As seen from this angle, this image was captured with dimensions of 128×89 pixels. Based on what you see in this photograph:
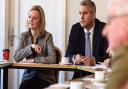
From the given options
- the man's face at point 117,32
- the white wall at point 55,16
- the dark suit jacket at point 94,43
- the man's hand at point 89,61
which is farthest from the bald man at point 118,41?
the white wall at point 55,16

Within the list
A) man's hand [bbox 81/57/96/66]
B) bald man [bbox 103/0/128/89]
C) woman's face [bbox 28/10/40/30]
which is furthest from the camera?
woman's face [bbox 28/10/40/30]

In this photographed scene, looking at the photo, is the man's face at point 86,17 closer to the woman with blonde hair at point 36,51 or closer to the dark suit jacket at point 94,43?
the dark suit jacket at point 94,43

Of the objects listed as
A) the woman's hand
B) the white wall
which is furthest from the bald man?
the white wall

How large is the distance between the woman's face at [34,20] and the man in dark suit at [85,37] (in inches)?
18.2

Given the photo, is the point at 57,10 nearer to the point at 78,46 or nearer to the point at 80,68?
the point at 78,46

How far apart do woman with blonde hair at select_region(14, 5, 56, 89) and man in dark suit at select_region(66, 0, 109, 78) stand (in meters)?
0.29

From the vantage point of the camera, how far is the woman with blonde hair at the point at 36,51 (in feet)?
11.1

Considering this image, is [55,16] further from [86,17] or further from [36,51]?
[36,51]

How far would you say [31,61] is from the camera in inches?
137

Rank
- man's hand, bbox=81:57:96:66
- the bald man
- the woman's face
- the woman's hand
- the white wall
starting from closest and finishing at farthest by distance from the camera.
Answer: the bald man
man's hand, bbox=81:57:96:66
the woman's hand
the woman's face
the white wall

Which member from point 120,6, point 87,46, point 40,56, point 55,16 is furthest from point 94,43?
point 120,6

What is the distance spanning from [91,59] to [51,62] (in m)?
0.47

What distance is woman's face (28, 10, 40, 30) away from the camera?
351cm

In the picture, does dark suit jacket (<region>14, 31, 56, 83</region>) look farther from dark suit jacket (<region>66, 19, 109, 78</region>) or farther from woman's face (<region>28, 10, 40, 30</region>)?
dark suit jacket (<region>66, 19, 109, 78</region>)
